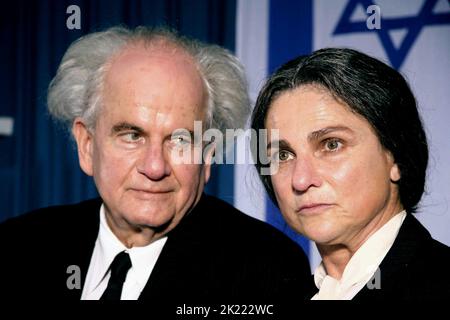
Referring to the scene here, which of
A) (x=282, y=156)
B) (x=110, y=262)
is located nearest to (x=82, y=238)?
(x=110, y=262)

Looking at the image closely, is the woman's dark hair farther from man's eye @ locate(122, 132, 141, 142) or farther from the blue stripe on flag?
the blue stripe on flag

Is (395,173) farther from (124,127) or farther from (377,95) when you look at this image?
(124,127)

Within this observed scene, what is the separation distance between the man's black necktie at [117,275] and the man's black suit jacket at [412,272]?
636 mm

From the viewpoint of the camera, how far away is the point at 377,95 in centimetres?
133

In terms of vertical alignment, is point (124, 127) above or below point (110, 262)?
above

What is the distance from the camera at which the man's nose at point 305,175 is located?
135 centimetres

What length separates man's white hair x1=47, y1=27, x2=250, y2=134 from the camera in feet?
5.45

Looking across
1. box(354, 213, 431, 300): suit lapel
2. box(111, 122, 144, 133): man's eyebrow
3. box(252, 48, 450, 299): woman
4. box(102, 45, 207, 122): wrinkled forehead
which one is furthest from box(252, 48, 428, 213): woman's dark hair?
box(111, 122, 144, 133): man's eyebrow

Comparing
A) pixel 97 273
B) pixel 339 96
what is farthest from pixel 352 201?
pixel 97 273

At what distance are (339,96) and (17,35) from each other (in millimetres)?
1447

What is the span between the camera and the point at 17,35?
2260 mm

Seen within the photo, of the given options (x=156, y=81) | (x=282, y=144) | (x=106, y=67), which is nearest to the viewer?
(x=282, y=144)

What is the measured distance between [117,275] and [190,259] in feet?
0.68
